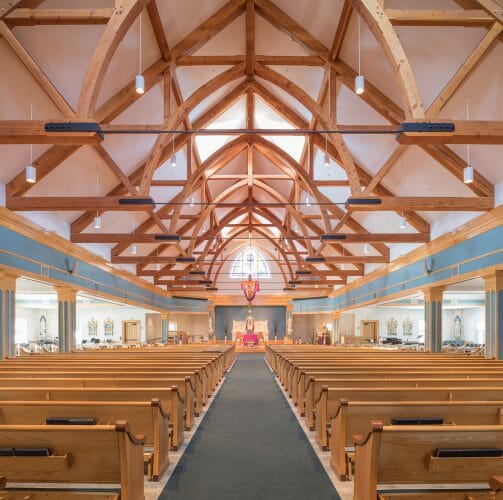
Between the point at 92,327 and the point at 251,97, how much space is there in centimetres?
1851

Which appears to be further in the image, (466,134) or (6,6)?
(6,6)

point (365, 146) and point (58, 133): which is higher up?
point (365, 146)

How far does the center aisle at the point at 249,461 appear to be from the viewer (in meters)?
4.90

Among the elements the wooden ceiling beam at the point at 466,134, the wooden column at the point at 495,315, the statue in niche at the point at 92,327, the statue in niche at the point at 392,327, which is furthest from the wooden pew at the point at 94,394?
the statue in niche at the point at 392,327

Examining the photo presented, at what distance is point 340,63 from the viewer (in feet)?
41.4

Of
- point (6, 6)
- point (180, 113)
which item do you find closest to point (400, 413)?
point (6, 6)

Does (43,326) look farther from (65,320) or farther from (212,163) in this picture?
(212,163)

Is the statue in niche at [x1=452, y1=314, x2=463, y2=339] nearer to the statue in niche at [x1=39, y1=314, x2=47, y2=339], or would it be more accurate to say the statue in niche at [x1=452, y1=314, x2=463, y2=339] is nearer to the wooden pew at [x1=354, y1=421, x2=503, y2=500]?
the statue in niche at [x1=39, y1=314, x2=47, y2=339]

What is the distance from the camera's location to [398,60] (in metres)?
7.55

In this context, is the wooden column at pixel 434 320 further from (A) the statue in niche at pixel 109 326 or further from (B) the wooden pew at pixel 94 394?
(A) the statue in niche at pixel 109 326

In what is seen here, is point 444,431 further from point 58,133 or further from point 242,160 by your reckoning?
point 242,160

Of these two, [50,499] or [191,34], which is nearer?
[50,499]

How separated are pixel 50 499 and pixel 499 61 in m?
9.23

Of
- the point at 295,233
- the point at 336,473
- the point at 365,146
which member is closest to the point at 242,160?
the point at 295,233
